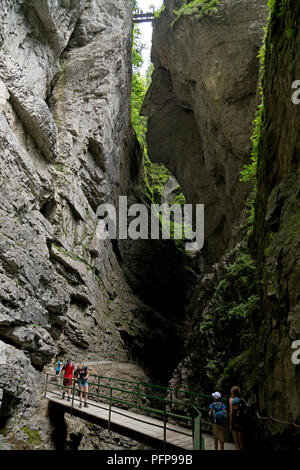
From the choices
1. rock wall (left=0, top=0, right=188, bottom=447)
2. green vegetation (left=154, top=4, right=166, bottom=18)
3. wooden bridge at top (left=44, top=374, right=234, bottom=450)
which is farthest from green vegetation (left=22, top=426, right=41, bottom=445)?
green vegetation (left=154, top=4, right=166, bottom=18)

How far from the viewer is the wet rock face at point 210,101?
20438 millimetres

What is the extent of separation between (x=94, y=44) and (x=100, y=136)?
22.4ft

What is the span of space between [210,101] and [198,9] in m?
6.53

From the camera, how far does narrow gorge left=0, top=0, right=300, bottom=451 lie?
6.71m

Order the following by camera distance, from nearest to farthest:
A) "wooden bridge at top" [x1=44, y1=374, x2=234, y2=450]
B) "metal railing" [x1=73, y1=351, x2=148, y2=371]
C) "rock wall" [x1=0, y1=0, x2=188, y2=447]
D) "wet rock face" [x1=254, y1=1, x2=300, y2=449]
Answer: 1. "wet rock face" [x1=254, y1=1, x2=300, y2=449]
2. "wooden bridge at top" [x1=44, y1=374, x2=234, y2=450]
3. "rock wall" [x1=0, y1=0, x2=188, y2=447]
4. "metal railing" [x1=73, y1=351, x2=148, y2=371]

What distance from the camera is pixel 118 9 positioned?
23500mm

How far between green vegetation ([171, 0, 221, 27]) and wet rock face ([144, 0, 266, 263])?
0.32 meters

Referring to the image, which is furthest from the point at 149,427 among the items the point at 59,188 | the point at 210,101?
the point at 210,101

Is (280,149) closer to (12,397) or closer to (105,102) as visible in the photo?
(12,397)

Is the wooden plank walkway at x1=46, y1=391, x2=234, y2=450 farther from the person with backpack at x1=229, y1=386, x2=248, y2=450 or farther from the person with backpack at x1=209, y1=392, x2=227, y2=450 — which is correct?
the person with backpack at x1=229, y1=386, x2=248, y2=450

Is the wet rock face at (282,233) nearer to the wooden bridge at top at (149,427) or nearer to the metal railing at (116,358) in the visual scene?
the wooden bridge at top at (149,427)

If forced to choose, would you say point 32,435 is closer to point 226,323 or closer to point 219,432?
point 219,432

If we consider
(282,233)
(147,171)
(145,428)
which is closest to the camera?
(282,233)

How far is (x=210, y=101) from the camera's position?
22656 millimetres
